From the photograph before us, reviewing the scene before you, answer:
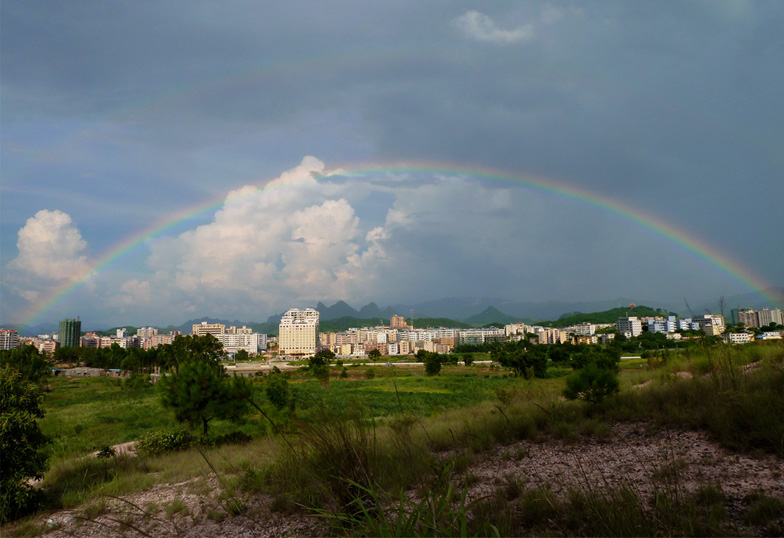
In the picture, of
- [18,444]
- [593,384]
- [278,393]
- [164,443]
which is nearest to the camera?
[18,444]

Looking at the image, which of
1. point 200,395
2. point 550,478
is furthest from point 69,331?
point 550,478

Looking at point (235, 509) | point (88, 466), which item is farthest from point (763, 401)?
point (88, 466)

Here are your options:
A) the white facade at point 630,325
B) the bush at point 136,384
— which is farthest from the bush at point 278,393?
the white facade at point 630,325

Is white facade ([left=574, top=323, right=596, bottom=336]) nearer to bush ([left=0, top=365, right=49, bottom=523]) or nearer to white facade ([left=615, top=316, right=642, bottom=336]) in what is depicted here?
white facade ([left=615, top=316, right=642, bottom=336])

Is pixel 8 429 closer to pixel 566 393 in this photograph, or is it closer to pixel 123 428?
pixel 566 393

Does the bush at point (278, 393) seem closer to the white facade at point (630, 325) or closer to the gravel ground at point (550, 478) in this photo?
the gravel ground at point (550, 478)

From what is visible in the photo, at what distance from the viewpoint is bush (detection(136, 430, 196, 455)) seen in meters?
11.9

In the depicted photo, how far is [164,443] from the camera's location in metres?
12.2

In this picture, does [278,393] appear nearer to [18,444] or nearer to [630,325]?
[18,444]

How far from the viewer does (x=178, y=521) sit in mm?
4684

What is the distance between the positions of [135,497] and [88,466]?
419cm

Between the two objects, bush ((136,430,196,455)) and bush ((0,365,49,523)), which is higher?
bush ((0,365,49,523))

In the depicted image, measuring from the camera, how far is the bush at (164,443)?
11.9 meters

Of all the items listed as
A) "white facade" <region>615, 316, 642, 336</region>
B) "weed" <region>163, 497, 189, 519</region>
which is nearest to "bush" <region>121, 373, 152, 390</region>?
"weed" <region>163, 497, 189, 519</region>
